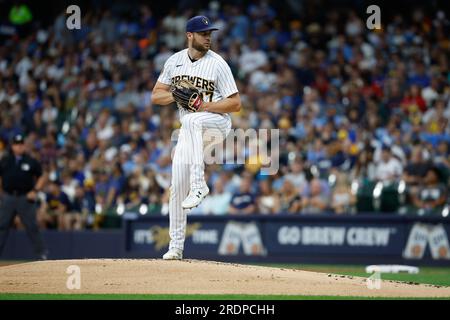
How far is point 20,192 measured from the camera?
50.5ft

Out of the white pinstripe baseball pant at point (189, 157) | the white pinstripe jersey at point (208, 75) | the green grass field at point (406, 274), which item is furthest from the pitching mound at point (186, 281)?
the green grass field at point (406, 274)

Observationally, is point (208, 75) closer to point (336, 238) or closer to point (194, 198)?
point (194, 198)

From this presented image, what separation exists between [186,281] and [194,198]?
3.29ft

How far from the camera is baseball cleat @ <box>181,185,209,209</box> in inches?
374

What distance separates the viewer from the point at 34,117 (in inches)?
842

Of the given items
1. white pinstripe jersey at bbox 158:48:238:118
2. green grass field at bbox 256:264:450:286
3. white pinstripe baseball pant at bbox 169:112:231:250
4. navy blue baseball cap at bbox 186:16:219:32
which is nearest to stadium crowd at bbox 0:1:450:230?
green grass field at bbox 256:264:450:286

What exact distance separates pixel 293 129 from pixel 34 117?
6.52 meters

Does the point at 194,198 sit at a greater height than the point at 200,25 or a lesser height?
lesser

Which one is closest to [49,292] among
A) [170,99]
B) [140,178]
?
[170,99]

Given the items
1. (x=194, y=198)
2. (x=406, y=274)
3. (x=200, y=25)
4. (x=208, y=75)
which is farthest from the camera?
(x=406, y=274)

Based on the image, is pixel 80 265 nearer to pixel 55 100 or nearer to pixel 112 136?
pixel 112 136

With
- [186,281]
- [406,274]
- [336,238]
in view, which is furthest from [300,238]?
[186,281]

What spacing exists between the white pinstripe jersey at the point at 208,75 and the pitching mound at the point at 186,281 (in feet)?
5.83

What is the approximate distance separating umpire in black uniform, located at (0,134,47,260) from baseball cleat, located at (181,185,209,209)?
20.9ft
